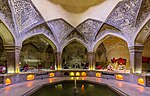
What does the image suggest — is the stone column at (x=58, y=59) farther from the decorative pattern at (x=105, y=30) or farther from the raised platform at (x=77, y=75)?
the decorative pattern at (x=105, y=30)

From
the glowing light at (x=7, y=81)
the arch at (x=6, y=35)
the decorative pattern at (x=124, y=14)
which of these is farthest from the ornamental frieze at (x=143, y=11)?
the glowing light at (x=7, y=81)

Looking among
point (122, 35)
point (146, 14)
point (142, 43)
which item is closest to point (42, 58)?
point (122, 35)

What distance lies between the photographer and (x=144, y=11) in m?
8.82

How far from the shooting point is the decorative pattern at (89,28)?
12.4 meters

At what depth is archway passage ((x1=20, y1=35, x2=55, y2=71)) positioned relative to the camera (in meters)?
15.3

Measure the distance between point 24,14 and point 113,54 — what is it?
31.1 feet

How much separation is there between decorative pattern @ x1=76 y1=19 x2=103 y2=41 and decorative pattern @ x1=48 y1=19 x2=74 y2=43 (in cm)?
85

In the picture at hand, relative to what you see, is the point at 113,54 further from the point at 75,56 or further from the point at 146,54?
the point at 75,56

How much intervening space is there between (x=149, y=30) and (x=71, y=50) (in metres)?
8.69

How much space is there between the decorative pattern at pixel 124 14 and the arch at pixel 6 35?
6159 millimetres

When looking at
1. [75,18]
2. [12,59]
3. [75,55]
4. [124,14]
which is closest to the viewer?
[124,14]

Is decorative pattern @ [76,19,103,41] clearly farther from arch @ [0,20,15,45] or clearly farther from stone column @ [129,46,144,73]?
arch @ [0,20,15,45]

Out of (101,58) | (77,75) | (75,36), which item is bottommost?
(77,75)

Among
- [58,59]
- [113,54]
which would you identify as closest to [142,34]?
[113,54]
